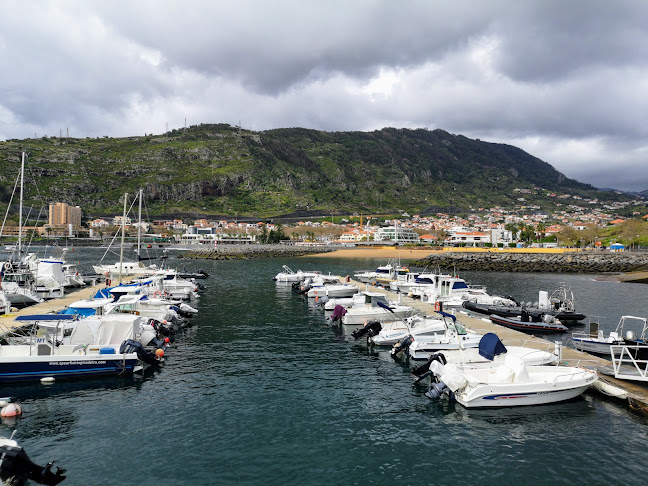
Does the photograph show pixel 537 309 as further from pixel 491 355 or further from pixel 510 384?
pixel 510 384

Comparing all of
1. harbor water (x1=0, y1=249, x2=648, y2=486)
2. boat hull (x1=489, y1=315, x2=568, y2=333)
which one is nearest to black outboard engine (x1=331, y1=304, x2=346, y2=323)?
harbor water (x1=0, y1=249, x2=648, y2=486)

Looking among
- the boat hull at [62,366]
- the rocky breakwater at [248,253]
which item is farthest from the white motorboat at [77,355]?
the rocky breakwater at [248,253]

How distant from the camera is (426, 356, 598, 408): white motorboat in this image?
1809 centimetres

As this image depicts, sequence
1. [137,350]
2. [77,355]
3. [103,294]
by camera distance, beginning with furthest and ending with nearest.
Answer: [103,294]
[137,350]
[77,355]

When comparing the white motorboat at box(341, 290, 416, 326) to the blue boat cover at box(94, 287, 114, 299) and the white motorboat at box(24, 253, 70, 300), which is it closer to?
the blue boat cover at box(94, 287, 114, 299)

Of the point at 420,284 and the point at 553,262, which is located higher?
the point at 420,284

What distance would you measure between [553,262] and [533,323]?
74.1 m

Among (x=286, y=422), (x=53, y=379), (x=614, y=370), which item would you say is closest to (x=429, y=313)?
(x=614, y=370)

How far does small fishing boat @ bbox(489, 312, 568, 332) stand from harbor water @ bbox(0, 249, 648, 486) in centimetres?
1560

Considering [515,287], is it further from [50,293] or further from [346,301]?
[50,293]

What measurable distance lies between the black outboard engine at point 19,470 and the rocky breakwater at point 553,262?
3071 inches

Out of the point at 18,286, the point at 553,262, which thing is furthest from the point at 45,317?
the point at 553,262

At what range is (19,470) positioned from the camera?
1187 cm

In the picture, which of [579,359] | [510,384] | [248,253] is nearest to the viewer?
[510,384]
